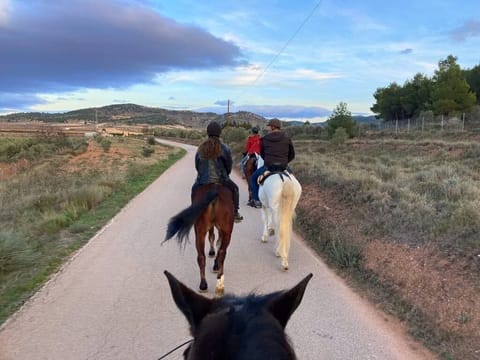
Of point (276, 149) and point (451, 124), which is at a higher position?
point (451, 124)

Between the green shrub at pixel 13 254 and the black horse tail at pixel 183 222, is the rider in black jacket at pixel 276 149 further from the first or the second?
the green shrub at pixel 13 254

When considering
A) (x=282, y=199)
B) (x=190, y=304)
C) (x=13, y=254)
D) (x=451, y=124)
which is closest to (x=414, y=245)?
(x=282, y=199)

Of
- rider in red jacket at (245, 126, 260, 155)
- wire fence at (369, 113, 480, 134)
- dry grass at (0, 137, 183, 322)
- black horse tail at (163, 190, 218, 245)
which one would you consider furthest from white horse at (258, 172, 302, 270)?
wire fence at (369, 113, 480, 134)

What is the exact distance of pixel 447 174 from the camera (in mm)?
15750

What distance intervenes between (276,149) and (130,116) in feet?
579

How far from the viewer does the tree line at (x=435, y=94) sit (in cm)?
5403

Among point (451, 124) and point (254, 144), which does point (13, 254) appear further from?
point (451, 124)

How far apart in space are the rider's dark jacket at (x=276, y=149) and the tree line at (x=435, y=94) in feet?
155

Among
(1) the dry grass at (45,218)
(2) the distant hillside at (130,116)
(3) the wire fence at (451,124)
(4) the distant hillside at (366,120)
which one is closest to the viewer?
(1) the dry grass at (45,218)

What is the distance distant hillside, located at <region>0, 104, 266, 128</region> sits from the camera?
151 metres

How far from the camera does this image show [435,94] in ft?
184

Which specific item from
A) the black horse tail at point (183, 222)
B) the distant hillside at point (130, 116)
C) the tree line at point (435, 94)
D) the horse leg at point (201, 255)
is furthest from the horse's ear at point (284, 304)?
the distant hillside at point (130, 116)

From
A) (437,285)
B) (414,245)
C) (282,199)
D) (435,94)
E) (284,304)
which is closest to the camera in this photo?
(284,304)

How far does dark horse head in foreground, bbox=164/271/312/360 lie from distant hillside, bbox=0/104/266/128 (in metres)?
144
